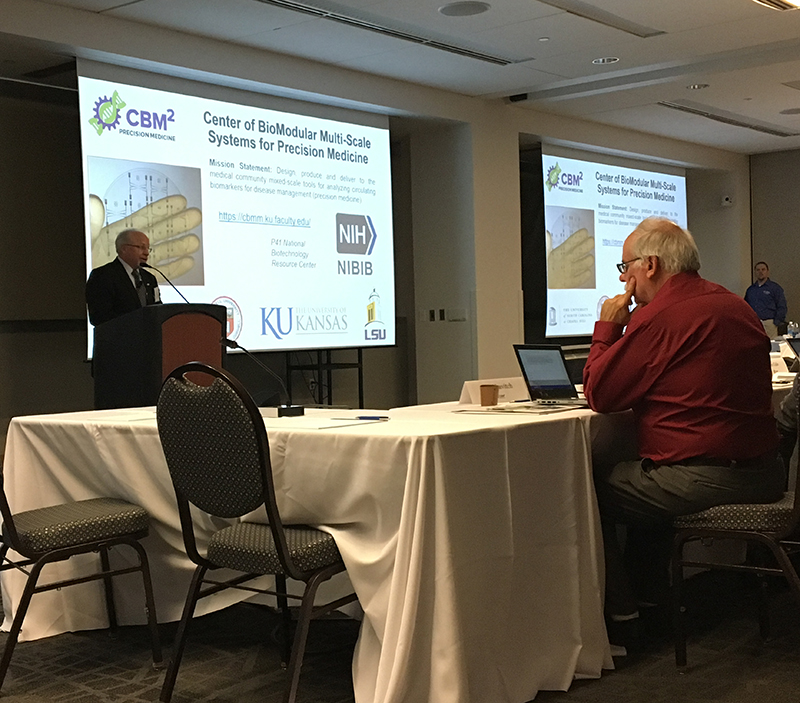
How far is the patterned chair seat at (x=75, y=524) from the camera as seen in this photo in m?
2.55

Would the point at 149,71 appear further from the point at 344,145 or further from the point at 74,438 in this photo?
the point at 74,438

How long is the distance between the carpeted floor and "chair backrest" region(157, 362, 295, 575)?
0.38m

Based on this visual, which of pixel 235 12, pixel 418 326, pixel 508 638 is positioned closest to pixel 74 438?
pixel 508 638

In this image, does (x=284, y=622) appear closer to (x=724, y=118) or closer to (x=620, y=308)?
(x=620, y=308)

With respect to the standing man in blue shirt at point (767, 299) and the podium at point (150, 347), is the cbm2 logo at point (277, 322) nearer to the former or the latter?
the podium at point (150, 347)

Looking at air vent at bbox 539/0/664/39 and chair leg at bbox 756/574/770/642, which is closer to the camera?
chair leg at bbox 756/574/770/642

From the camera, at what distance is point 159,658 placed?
278 centimetres

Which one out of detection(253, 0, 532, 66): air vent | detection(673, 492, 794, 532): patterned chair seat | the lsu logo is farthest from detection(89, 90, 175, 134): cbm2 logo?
detection(673, 492, 794, 532): patterned chair seat

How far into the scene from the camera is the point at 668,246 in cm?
281

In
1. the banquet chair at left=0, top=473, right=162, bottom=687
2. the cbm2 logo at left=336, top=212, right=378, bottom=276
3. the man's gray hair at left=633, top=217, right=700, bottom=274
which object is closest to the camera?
the banquet chair at left=0, top=473, right=162, bottom=687

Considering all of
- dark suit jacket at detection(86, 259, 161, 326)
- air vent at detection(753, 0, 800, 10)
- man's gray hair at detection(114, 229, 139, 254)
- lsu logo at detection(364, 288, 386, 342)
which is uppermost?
air vent at detection(753, 0, 800, 10)

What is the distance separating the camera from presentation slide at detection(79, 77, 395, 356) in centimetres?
591

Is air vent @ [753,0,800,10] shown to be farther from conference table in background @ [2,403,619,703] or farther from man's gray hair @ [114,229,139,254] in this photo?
conference table in background @ [2,403,619,703]

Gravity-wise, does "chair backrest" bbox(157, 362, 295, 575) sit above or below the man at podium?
below
